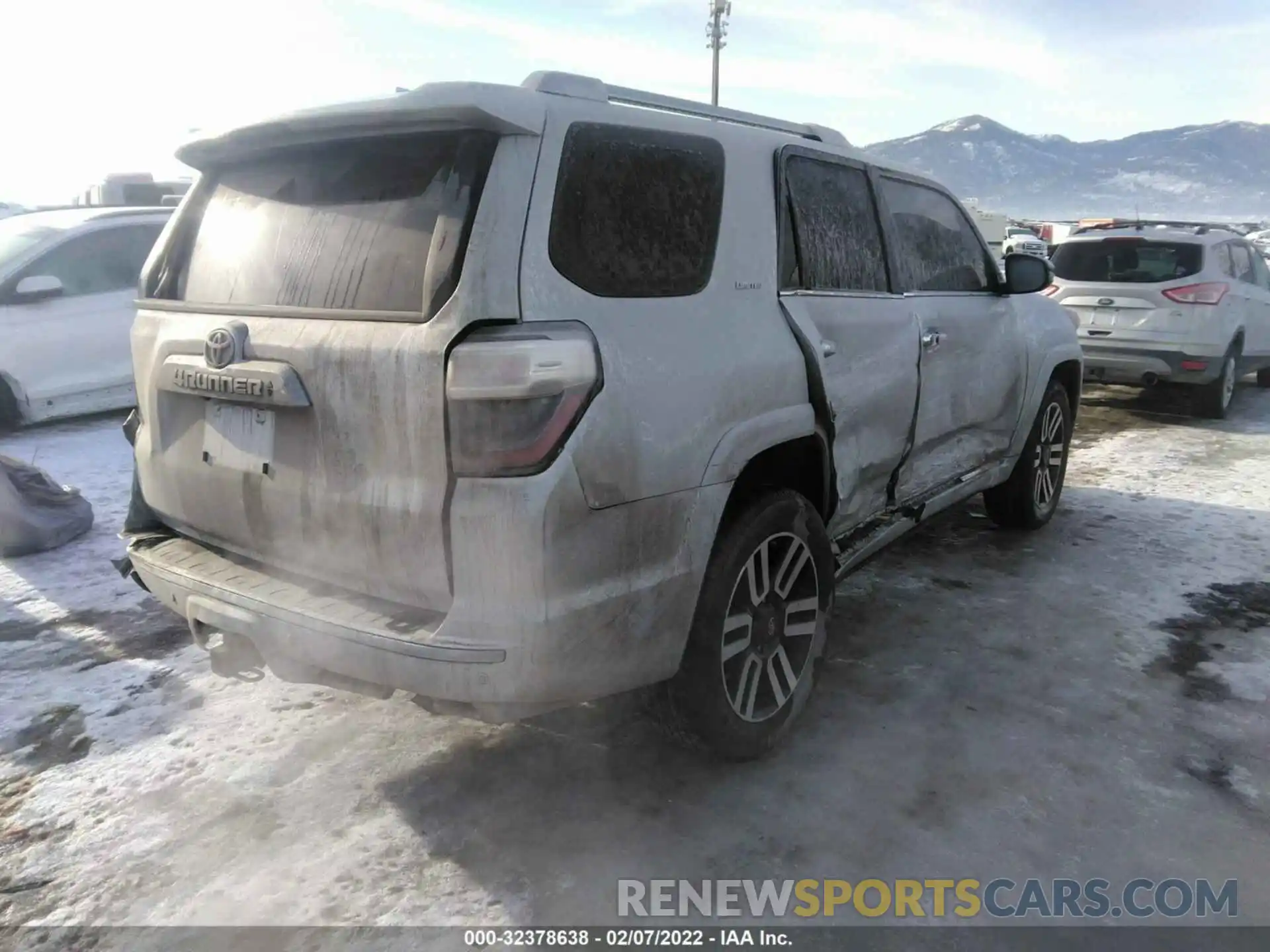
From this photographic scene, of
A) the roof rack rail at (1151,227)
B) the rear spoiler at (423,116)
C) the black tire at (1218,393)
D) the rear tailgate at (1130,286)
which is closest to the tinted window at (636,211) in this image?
the rear spoiler at (423,116)

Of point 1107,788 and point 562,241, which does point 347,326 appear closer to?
point 562,241

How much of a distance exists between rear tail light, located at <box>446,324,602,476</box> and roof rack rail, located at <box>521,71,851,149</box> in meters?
0.73

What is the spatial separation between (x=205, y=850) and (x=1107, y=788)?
8.68 feet

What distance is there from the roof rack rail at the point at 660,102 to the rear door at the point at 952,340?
489mm

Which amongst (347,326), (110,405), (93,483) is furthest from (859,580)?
(110,405)

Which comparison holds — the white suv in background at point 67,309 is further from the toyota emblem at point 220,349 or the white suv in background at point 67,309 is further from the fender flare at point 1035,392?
the fender flare at point 1035,392

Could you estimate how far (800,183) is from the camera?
10.8 feet

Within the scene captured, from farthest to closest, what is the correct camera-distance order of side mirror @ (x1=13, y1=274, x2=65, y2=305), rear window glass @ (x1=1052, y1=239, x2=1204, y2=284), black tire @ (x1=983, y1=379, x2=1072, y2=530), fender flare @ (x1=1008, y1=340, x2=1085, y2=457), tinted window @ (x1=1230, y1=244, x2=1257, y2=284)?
tinted window @ (x1=1230, y1=244, x2=1257, y2=284) → rear window glass @ (x1=1052, y1=239, x2=1204, y2=284) → side mirror @ (x1=13, y1=274, x2=65, y2=305) → black tire @ (x1=983, y1=379, x2=1072, y2=530) → fender flare @ (x1=1008, y1=340, x2=1085, y2=457)

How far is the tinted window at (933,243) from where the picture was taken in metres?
4.02

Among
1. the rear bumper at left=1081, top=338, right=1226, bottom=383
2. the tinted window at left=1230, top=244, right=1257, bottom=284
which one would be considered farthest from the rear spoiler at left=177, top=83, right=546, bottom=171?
the tinted window at left=1230, top=244, right=1257, bottom=284

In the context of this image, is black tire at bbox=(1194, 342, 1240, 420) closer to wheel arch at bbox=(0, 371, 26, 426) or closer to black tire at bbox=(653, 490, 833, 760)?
black tire at bbox=(653, 490, 833, 760)

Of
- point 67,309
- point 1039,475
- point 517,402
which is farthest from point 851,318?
point 67,309

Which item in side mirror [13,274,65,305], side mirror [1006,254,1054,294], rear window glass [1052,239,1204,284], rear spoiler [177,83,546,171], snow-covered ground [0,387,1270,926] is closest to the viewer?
rear spoiler [177,83,546,171]

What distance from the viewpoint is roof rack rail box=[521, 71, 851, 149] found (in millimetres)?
2510
